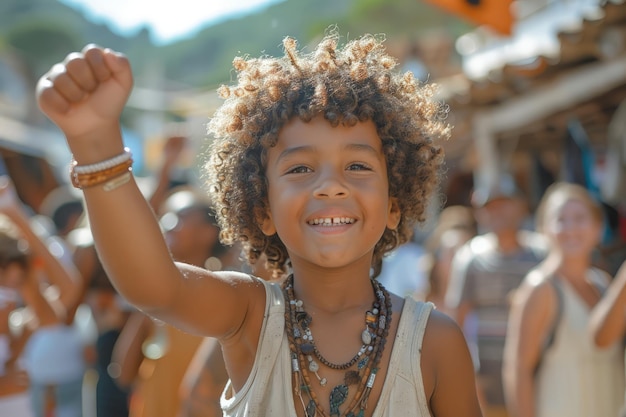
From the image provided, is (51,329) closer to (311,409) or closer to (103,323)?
(103,323)

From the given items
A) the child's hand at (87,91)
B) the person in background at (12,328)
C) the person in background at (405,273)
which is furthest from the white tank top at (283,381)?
the person in background at (405,273)

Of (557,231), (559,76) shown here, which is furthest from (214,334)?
(559,76)

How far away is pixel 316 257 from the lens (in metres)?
2.43

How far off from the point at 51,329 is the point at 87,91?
4.58 m

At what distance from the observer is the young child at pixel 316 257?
7.63ft

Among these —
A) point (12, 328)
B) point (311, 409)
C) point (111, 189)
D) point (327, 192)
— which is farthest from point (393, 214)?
point (12, 328)

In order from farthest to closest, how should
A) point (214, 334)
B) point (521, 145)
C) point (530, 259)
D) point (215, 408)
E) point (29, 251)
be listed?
point (521, 145)
point (530, 259)
point (29, 251)
point (215, 408)
point (214, 334)

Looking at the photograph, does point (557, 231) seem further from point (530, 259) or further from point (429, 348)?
point (429, 348)

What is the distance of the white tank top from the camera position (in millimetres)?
2340

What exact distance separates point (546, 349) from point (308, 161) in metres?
2.92

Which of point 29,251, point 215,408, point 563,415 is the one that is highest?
point 29,251

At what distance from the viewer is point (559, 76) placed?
27.7 ft

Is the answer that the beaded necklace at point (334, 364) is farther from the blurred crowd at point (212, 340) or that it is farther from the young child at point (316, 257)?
the blurred crowd at point (212, 340)

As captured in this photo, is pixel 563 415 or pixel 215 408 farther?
pixel 563 415
